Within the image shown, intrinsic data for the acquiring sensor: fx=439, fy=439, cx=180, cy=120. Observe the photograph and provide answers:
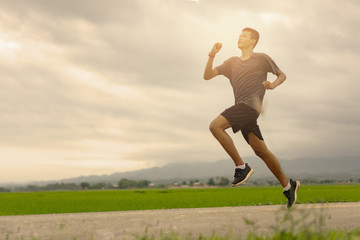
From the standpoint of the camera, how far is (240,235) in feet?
15.6

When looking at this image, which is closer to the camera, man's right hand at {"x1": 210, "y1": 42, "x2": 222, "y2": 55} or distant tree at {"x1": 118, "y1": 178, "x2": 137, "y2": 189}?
man's right hand at {"x1": 210, "y1": 42, "x2": 222, "y2": 55}

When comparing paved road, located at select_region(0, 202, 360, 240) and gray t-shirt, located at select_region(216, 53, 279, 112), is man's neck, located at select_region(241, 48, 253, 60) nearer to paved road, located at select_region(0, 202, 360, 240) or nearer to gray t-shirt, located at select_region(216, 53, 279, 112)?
gray t-shirt, located at select_region(216, 53, 279, 112)

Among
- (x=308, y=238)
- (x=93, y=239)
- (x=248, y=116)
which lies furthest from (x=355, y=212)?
(x=93, y=239)

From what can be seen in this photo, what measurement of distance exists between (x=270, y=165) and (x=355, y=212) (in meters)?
1.55

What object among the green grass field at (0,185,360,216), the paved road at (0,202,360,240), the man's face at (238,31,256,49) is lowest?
the green grass field at (0,185,360,216)

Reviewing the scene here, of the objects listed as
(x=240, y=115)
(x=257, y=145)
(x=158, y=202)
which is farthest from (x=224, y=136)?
(x=158, y=202)

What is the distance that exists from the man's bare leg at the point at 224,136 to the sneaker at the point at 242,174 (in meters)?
0.12

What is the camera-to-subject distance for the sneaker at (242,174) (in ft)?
23.2

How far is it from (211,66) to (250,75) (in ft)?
2.46

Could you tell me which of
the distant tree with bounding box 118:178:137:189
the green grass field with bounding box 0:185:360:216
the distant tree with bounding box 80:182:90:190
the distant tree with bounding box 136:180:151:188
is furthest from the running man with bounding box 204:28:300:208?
the distant tree with bounding box 80:182:90:190

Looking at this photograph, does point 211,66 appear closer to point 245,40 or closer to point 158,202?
point 245,40

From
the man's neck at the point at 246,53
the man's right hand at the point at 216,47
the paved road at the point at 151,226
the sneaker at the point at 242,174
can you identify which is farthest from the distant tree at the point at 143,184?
the paved road at the point at 151,226

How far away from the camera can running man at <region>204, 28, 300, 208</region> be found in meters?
7.12

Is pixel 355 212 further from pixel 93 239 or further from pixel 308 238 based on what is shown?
pixel 93 239
